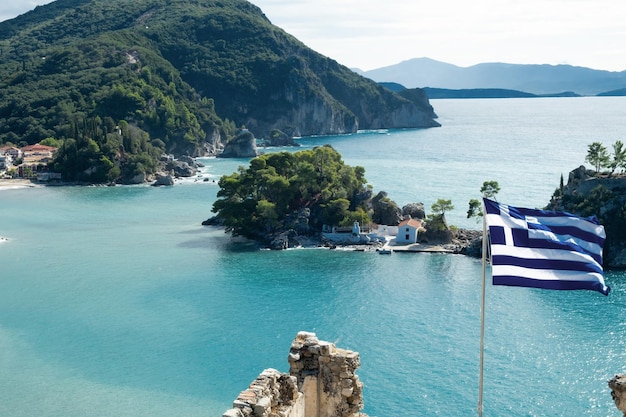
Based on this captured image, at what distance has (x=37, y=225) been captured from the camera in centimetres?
7650

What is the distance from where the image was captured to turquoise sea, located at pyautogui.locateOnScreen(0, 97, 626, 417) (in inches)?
1302

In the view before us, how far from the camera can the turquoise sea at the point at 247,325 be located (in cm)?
3306

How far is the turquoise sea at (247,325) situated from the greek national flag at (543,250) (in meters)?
19.4

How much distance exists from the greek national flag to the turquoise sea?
19.4 m

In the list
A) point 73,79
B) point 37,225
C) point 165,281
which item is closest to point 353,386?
point 165,281

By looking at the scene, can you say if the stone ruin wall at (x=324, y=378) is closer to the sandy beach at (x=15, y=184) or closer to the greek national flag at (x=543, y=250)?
the greek national flag at (x=543, y=250)

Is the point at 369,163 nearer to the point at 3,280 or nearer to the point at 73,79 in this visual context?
the point at 73,79

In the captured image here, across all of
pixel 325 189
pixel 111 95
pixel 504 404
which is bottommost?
pixel 504 404

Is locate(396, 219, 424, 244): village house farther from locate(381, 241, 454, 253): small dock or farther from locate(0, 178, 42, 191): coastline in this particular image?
locate(0, 178, 42, 191): coastline

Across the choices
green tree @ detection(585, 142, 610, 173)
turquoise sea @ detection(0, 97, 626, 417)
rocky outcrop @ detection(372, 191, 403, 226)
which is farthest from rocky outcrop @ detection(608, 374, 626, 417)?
rocky outcrop @ detection(372, 191, 403, 226)

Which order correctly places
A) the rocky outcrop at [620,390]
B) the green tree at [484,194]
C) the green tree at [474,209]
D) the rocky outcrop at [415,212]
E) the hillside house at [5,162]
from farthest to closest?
the hillside house at [5,162], the rocky outcrop at [415,212], the green tree at [474,209], the green tree at [484,194], the rocky outcrop at [620,390]

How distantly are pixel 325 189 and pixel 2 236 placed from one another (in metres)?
34.6

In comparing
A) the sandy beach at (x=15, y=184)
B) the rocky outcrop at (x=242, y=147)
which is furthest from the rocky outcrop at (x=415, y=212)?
the rocky outcrop at (x=242, y=147)

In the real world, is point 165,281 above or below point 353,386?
below
